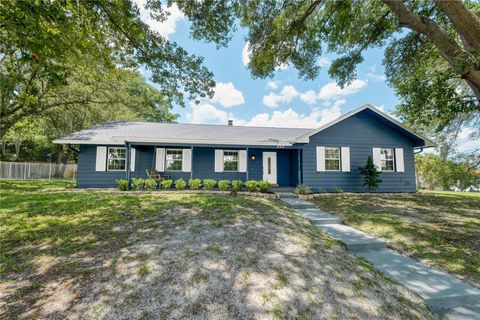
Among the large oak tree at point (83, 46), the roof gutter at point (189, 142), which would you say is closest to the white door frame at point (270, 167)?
the roof gutter at point (189, 142)

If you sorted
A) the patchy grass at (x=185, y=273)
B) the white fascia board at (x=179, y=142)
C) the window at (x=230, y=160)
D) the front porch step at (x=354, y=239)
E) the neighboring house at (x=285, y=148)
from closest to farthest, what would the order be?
1. the patchy grass at (x=185, y=273)
2. the front porch step at (x=354, y=239)
3. the white fascia board at (x=179, y=142)
4. the neighboring house at (x=285, y=148)
5. the window at (x=230, y=160)

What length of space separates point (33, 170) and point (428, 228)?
27.1 meters

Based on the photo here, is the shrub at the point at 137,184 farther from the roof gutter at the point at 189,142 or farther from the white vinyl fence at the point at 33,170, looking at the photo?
the white vinyl fence at the point at 33,170

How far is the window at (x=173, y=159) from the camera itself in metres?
11.4

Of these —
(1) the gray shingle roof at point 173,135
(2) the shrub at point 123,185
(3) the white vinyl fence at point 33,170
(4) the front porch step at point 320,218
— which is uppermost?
(1) the gray shingle roof at point 173,135

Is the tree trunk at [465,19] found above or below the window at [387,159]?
above

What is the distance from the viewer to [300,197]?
8.98m

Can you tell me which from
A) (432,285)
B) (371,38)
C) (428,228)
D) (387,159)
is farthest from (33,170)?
(387,159)

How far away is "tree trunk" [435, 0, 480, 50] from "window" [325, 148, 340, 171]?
6.54m

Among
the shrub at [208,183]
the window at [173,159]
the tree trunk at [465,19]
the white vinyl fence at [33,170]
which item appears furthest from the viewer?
the white vinyl fence at [33,170]

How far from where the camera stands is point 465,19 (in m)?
4.61

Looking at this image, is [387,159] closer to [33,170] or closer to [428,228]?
[428,228]

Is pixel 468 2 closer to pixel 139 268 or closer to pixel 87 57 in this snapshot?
pixel 139 268

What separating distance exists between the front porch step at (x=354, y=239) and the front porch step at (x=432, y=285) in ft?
0.91
